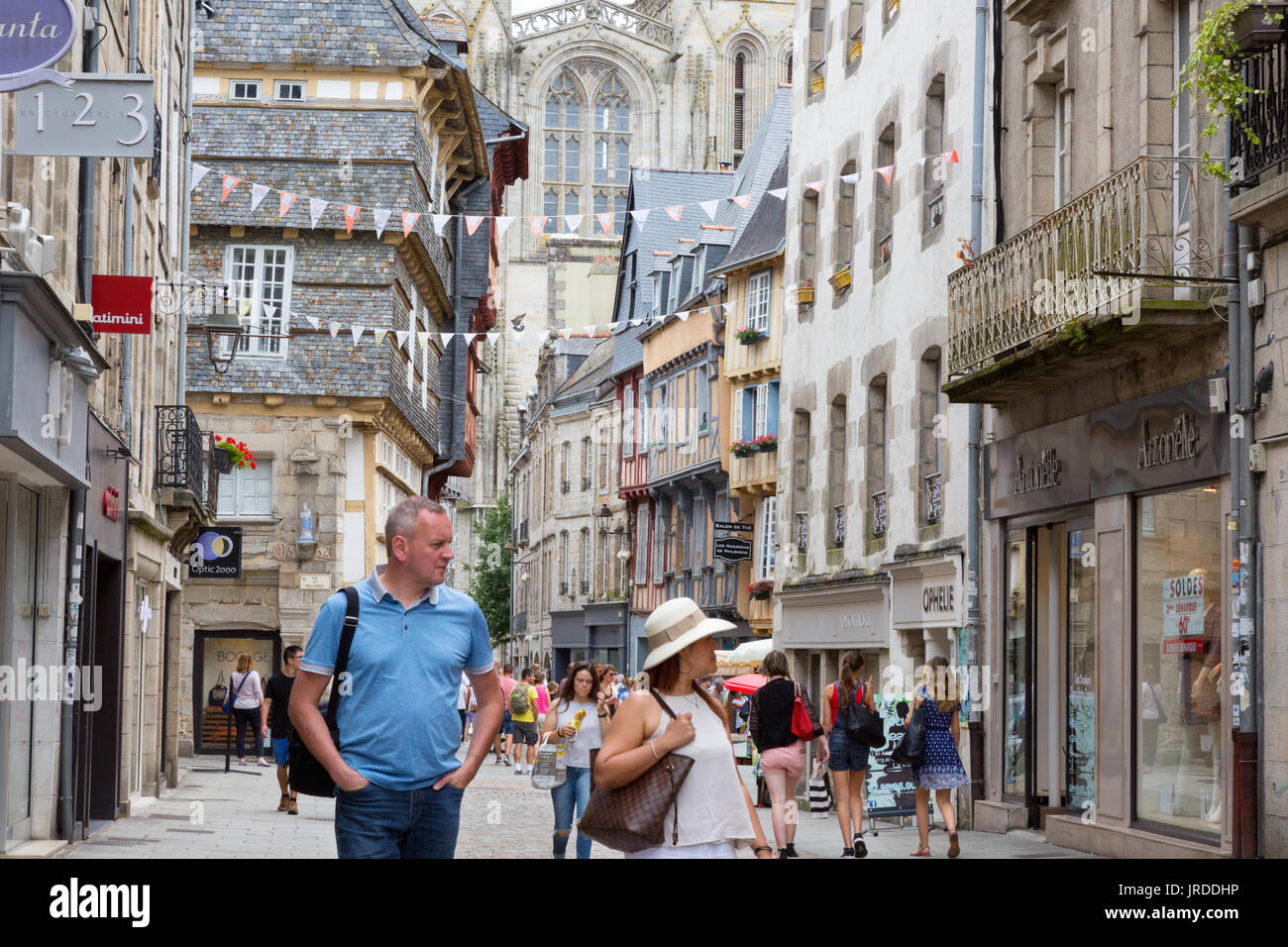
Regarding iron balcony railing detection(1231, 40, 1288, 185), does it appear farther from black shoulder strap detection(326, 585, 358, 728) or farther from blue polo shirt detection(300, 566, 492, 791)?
black shoulder strap detection(326, 585, 358, 728)

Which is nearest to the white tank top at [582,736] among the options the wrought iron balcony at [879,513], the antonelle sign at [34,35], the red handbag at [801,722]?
the red handbag at [801,722]

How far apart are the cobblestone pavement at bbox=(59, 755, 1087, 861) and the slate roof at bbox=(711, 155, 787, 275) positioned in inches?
679

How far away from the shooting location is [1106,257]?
627 inches

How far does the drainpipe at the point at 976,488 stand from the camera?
20.4 meters

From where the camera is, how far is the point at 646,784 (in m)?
6.73

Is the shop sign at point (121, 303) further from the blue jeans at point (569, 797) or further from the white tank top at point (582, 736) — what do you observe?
the blue jeans at point (569, 797)

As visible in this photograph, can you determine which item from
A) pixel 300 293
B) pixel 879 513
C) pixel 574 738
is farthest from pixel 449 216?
pixel 574 738

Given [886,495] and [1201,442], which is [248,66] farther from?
[1201,442]

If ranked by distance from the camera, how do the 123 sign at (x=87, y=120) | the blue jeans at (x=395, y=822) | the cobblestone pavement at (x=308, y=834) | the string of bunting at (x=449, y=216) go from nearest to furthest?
the blue jeans at (x=395, y=822) < the 123 sign at (x=87, y=120) < the cobblestone pavement at (x=308, y=834) < the string of bunting at (x=449, y=216)

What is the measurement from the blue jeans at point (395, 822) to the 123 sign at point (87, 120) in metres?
7.42

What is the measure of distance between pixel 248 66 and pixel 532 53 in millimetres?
86106

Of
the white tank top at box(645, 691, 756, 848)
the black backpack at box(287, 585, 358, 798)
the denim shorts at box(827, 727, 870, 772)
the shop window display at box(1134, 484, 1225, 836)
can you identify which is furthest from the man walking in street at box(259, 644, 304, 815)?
the white tank top at box(645, 691, 756, 848)
